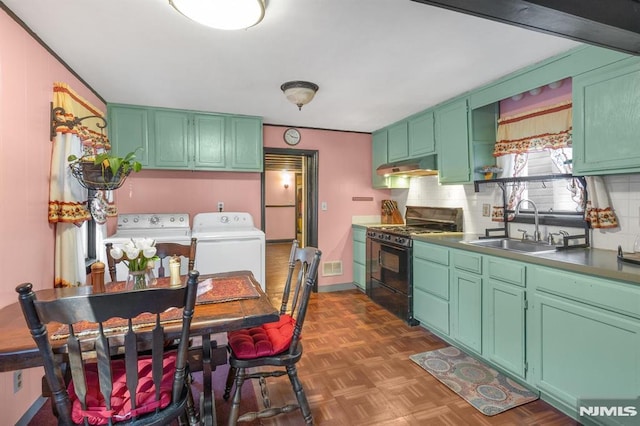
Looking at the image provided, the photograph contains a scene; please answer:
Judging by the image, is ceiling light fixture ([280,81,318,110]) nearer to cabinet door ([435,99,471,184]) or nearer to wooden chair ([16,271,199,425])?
cabinet door ([435,99,471,184])

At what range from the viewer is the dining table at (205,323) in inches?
43.4

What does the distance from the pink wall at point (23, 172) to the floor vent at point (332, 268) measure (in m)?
2.92

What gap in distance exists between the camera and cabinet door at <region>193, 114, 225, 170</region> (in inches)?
136

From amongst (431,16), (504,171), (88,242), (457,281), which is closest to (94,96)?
(88,242)

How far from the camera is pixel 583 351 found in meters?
1.69

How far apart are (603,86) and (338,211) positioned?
299 centimetres

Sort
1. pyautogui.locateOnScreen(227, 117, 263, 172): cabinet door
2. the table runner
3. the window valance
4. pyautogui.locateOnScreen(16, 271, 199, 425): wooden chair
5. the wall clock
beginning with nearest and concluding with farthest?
pyautogui.locateOnScreen(16, 271, 199, 425): wooden chair < the table runner < the window valance < pyautogui.locateOnScreen(227, 117, 263, 172): cabinet door < the wall clock

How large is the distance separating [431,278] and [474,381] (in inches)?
35.7

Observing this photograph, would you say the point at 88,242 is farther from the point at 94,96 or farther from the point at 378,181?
the point at 378,181

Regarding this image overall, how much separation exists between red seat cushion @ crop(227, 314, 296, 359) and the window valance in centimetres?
230

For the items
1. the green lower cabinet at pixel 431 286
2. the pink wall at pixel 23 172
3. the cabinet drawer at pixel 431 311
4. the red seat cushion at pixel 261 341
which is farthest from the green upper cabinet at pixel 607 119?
the pink wall at pixel 23 172

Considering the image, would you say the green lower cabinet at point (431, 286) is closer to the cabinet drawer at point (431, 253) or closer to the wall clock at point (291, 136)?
the cabinet drawer at point (431, 253)

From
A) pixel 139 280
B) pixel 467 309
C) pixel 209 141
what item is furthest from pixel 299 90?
pixel 467 309

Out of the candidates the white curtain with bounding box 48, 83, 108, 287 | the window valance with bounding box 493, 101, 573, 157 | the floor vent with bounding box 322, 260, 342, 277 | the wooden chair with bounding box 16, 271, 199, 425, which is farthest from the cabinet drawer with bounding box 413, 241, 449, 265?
the white curtain with bounding box 48, 83, 108, 287
